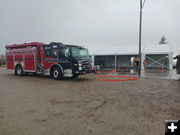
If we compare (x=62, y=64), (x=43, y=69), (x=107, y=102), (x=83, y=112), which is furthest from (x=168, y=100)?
(x=43, y=69)

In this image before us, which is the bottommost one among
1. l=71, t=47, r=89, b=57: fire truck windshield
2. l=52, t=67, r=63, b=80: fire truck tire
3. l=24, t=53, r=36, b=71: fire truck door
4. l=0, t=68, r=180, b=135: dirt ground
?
l=0, t=68, r=180, b=135: dirt ground

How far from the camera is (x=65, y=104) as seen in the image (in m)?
4.40

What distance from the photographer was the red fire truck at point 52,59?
8.99 m

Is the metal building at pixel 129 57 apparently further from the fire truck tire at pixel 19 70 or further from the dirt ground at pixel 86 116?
the dirt ground at pixel 86 116

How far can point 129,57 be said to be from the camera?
24.6 meters

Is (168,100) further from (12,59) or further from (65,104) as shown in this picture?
(12,59)

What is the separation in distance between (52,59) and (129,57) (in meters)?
18.2

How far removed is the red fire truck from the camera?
29.5 ft

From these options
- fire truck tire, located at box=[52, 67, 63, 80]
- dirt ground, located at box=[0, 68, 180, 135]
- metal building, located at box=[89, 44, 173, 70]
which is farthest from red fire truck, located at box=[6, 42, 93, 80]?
→ metal building, located at box=[89, 44, 173, 70]

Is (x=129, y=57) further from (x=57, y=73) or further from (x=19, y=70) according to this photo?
(x=19, y=70)

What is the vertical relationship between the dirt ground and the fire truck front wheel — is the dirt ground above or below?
below

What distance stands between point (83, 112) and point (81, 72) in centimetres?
530

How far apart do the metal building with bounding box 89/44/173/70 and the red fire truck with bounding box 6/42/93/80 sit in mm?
10642

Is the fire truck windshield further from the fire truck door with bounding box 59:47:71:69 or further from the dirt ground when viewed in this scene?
the dirt ground
